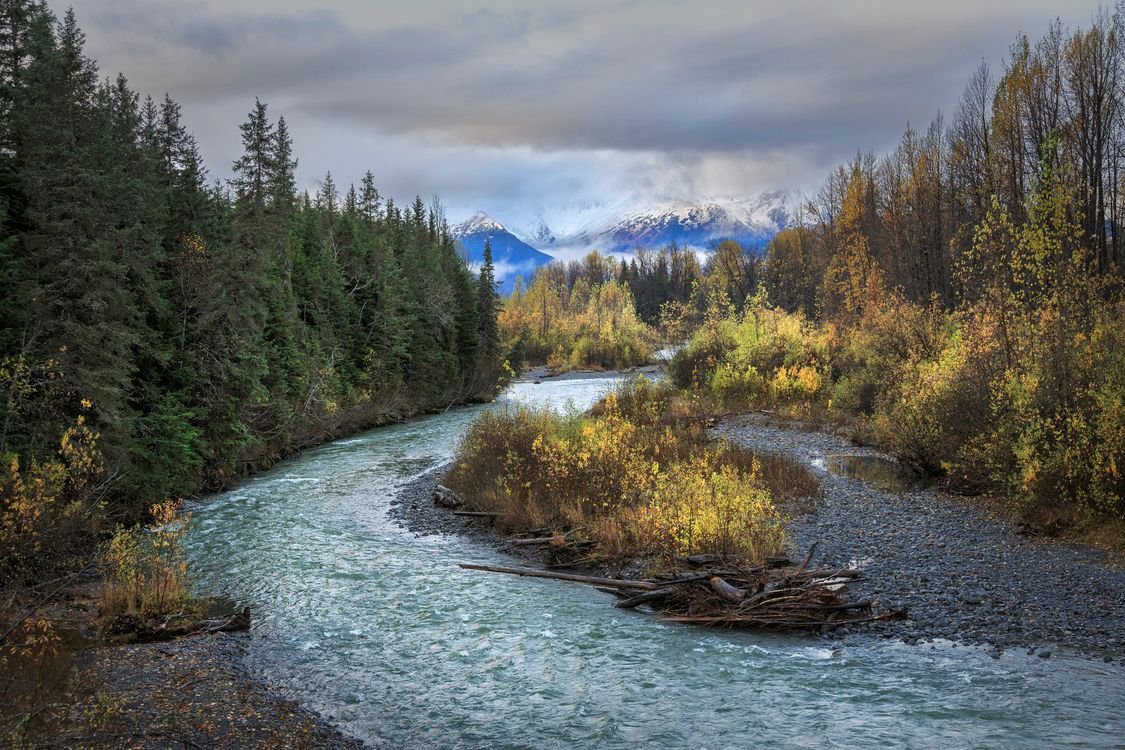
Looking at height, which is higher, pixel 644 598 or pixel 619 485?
pixel 619 485

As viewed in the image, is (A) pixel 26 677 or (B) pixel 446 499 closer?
(A) pixel 26 677

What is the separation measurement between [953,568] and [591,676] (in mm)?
6910

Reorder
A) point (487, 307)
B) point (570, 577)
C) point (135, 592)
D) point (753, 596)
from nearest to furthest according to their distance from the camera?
point (135, 592) < point (753, 596) < point (570, 577) < point (487, 307)

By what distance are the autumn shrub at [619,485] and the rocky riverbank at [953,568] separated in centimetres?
103

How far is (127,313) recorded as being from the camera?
16859 millimetres

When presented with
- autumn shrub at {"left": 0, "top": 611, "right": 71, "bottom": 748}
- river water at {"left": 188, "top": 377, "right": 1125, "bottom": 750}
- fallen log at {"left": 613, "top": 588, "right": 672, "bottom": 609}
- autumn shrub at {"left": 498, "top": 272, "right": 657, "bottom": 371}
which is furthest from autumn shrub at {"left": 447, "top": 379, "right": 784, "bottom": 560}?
autumn shrub at {"left": 498, "top": 272, "right": 657, "bottom": 371}

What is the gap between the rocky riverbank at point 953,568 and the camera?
9.46m

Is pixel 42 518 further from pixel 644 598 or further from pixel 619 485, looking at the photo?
pixel 619 485

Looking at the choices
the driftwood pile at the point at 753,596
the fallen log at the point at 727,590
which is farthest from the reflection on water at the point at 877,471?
the fallen log at the point at 727,590

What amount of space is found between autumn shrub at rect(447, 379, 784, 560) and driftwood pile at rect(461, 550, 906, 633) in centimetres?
93

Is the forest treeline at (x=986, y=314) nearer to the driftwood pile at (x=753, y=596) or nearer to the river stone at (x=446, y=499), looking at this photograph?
the driftwood pile at (x=753, y=596)

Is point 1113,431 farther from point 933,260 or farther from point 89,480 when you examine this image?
point 933,260

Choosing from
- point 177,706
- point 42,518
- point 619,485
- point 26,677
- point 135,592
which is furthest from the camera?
point 619,485

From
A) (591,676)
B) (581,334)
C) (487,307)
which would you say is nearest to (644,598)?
(591,676)
